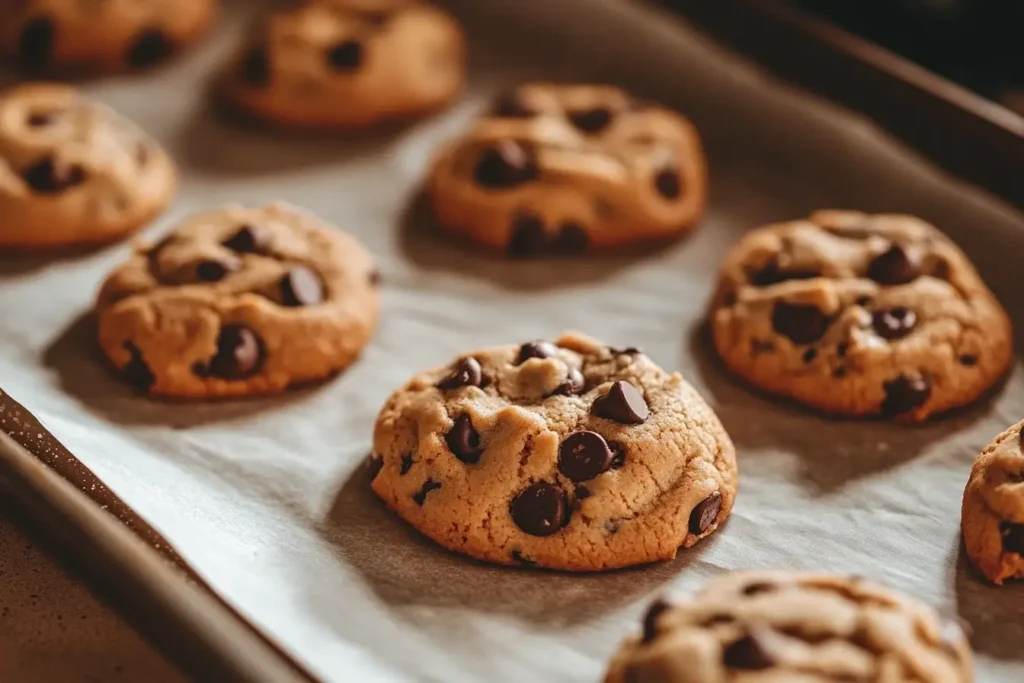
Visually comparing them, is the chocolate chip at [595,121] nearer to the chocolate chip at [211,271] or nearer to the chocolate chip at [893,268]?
the chocolate chip at [893,268]

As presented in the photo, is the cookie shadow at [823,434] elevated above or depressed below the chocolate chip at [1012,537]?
below

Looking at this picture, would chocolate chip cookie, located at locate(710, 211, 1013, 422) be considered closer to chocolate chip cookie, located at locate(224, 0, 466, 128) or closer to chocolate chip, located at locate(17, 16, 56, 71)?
chocolate chip cookie, located at locate(224, 0, 466, 128)

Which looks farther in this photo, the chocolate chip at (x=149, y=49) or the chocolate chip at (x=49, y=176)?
the chocolate chip at (x=149, y=49)

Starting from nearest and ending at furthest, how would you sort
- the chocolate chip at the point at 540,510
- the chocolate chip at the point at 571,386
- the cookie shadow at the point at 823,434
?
the chocolate chip at the point at 540,510 → the chocolate chip at the point at 571,386 → the cookie shadow at the point at 823,434

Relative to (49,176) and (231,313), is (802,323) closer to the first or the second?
(231,313)

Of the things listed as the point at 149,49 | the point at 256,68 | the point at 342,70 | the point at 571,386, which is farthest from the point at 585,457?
the point at 149,49

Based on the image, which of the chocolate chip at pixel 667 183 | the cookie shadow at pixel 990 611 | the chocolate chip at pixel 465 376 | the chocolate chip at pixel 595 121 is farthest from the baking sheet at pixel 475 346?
the chocolate chip at pixel 595 121

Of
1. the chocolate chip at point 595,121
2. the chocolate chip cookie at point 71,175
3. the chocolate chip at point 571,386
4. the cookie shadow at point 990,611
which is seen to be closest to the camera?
the cookie shadow at point 990,611
